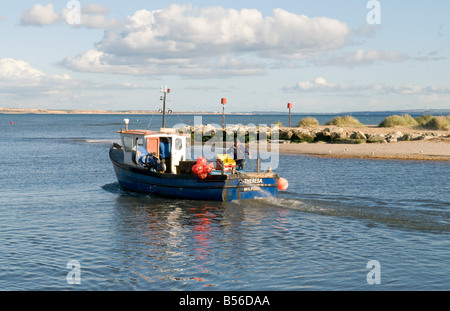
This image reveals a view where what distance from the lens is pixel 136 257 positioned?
46.2 ft

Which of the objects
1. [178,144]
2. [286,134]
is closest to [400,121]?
[286,134]

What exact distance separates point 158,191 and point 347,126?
44662 mm

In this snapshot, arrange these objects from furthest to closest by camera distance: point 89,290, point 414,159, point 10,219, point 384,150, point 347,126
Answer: point 347,126
point 384,150
point 414,159
point 10,219
point 89,290

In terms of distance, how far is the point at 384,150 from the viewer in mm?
42531

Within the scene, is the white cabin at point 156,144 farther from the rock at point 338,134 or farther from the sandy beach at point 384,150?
the rock at point 338,134

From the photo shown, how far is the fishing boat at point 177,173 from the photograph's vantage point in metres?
21.6

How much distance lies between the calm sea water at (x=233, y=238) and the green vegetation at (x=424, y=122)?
3160 centimetres

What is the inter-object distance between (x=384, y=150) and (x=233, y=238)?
2949 cm

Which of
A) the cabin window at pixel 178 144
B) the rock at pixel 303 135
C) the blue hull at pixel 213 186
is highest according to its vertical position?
the rock at pixel 303 135

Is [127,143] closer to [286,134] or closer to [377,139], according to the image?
[377,139]

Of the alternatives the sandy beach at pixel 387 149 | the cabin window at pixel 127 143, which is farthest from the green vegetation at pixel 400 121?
the cabin window at pixel 127 143

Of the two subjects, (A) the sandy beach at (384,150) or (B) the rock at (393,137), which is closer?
(A) the sandy beach at (384,150)
